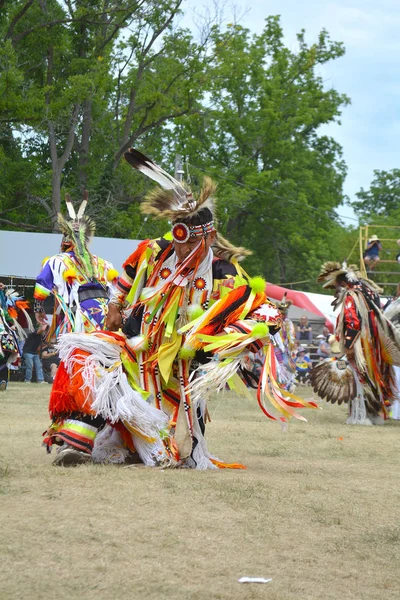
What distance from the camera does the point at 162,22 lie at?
85.3 ft

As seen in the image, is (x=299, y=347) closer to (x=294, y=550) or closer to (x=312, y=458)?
(x=312, y=458)

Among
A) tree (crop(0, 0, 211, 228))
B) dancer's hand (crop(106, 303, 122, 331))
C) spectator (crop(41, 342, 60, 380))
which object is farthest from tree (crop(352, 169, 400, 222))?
dancer's hand (crop(106, 303, 122, 331))

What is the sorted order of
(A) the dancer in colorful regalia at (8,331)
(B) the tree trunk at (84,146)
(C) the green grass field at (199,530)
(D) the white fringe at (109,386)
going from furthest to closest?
(B) the tree trunk at (84,146) < (A) the dancer in colorful regalia at (8,331) < (D) the white fringe at (109,386) < (C) the green grass field at (199,530)

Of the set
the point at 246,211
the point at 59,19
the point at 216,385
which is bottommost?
the point at 216,385

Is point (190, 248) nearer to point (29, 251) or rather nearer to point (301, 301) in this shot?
point (29, 251)

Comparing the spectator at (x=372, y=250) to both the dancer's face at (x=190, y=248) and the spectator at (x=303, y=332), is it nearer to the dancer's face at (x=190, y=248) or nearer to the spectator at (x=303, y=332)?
the spectator at (x=303, y=332)

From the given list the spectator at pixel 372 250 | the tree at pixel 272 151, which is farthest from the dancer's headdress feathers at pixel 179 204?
the tree at pixel 272 151

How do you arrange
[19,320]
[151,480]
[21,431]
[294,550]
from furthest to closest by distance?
[19,320], [21,431], [151,480], [294,550]

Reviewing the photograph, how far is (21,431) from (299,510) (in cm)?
358

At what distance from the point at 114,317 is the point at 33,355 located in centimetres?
1086

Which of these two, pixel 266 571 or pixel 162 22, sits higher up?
pixel 162 22

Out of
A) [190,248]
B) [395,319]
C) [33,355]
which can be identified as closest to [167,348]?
[190,248]

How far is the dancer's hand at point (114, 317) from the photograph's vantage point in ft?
20.0

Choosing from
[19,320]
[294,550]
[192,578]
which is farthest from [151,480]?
[19,320]
